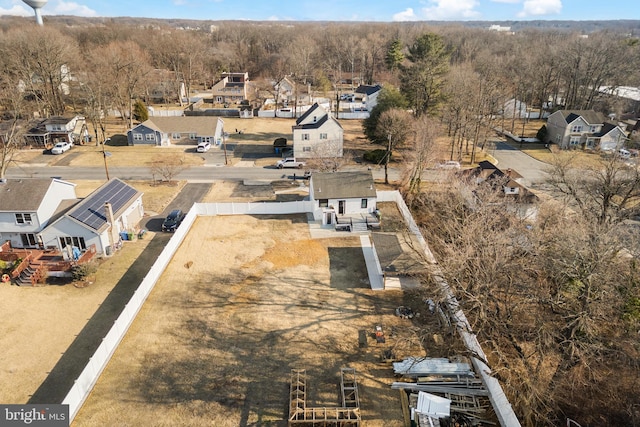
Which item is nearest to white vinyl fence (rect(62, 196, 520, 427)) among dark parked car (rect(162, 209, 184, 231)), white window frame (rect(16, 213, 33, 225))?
dark parked car (rect(162, 209, 184, 231))

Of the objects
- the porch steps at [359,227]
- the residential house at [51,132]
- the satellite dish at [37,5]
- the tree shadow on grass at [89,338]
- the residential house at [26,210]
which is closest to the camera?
the tree shadow on grass at [89,338]

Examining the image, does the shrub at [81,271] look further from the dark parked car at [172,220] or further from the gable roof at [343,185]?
the gable roof at [343,185]

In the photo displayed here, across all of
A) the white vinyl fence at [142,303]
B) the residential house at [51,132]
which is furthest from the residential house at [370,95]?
the residential house at [51,132]

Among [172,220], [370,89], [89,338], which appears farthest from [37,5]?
[89,338]

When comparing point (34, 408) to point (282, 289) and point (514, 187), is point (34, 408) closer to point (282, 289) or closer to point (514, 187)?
point (282, 289)

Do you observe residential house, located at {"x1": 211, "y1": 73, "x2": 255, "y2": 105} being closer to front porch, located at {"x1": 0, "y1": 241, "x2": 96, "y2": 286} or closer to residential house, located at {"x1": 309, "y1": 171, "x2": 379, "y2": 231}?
residential house, located at {"x1": 309, "y1": 171, "x2": 379, "y2": 231}

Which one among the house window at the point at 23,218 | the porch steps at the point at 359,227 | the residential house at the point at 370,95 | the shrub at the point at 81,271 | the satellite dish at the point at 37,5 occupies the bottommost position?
the porch steps at the point at 359,227
